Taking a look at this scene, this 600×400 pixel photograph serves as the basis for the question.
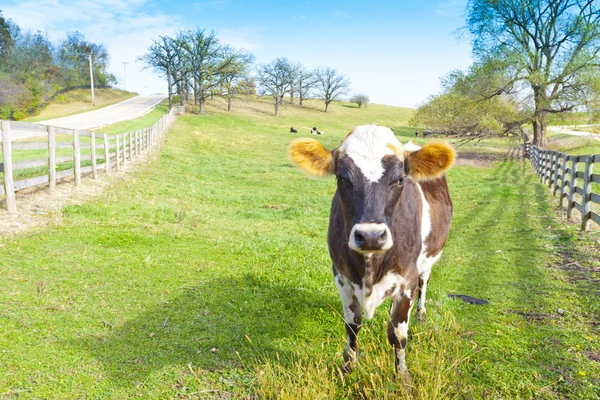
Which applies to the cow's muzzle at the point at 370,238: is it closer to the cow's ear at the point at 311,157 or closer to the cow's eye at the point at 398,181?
the cow's eye at the point at 398,181

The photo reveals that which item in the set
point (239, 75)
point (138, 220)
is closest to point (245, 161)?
point (138, 220)

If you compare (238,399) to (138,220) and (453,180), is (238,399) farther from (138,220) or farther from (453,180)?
(453,180)

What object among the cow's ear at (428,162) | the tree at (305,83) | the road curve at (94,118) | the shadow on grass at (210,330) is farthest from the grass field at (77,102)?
the cow's ear at (428,162)

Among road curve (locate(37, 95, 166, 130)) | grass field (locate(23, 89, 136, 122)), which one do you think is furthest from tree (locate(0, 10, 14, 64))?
road curve (locate(37, 95, 166, 130))

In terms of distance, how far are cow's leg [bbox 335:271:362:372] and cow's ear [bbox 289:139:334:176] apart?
0.94 m

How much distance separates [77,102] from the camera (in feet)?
204

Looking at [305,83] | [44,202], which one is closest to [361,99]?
[305,83]

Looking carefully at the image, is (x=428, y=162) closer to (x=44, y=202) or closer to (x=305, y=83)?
(x=44, y=202)

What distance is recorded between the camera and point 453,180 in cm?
2005

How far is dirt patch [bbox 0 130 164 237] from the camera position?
6.55 metres

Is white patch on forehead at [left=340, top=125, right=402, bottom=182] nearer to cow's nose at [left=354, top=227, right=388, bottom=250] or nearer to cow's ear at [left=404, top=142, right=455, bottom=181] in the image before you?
cow's ear at [left=404, top=142, right=455, bottom=181]

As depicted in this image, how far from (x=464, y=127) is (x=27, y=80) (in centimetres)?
5535

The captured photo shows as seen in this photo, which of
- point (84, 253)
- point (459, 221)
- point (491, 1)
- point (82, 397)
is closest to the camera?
point (82, 397)

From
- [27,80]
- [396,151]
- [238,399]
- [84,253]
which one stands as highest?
[27,80]
